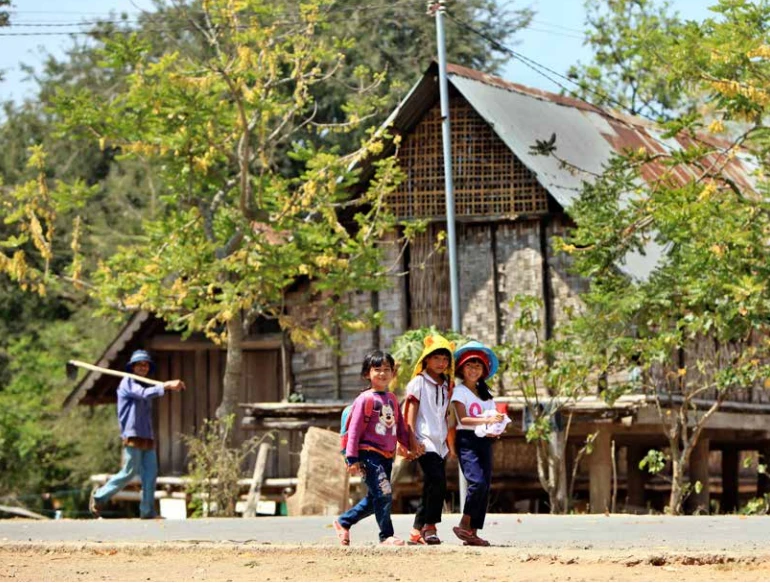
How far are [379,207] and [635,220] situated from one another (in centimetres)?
438

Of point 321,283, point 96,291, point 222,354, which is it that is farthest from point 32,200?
point 222,354

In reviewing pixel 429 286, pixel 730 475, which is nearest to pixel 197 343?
pixel 429 286

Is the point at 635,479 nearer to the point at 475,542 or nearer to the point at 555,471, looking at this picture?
the point at 555,471

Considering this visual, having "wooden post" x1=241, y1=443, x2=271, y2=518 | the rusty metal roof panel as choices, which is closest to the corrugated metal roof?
the rusty metal roof panel

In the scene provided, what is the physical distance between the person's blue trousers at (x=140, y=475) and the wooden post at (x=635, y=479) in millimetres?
12598

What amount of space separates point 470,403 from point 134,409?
6528mm

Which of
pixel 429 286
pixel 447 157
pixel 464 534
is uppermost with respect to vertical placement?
pixel 447 157

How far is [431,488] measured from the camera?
11484mm

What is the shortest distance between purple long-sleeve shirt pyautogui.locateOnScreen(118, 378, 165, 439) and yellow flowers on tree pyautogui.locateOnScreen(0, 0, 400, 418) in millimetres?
5440

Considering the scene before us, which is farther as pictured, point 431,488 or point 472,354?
point 472,354

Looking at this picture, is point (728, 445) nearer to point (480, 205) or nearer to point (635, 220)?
point (480, 205)

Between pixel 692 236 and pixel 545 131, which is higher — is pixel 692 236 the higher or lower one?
the lower one

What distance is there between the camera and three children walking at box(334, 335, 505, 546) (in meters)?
11.4

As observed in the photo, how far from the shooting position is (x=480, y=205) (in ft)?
84.3
